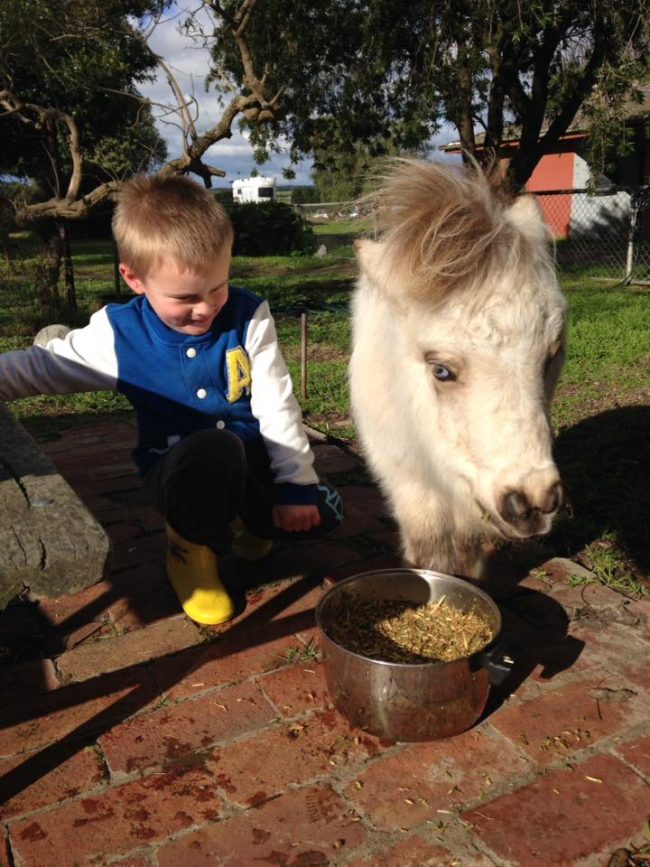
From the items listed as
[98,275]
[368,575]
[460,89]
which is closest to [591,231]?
[460,89]

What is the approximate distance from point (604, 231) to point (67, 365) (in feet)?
62.6

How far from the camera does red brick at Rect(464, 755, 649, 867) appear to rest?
5.69ft

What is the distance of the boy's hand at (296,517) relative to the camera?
262cm

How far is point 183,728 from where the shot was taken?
85.3 inches

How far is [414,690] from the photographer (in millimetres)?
2000

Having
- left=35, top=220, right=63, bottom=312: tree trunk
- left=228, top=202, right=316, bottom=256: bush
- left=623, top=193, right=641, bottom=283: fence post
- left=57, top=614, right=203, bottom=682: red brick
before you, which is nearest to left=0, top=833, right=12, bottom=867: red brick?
left=57, top=614, right=203, bottom=682: red brick

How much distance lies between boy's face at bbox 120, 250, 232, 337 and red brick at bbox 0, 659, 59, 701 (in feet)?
4.06

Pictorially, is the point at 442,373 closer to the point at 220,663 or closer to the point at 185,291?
the point at 185,291

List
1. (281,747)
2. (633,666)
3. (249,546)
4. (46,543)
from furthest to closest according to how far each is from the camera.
Answer: (249,546), (633,666), (281,747), (46,543)

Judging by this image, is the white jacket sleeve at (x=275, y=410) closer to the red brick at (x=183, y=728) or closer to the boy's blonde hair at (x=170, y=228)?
the boy's blonde hair at (x=170, y=228)

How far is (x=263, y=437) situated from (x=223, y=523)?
374 mm

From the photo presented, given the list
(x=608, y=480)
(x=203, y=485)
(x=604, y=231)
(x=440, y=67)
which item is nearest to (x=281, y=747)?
(x=203, y=485)

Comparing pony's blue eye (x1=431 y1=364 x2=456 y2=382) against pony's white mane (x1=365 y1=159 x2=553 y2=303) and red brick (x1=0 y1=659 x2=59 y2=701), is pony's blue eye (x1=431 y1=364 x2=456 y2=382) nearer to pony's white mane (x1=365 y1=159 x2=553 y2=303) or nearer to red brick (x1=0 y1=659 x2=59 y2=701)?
pony's white mane (x1=365 y1=159 x2=553 y2=303)

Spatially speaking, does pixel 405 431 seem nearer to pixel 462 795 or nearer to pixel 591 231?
pixel 462 795
